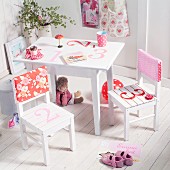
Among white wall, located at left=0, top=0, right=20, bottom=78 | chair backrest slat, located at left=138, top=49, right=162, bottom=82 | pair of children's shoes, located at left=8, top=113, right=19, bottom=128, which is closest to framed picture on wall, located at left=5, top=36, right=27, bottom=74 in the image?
white wall, located at left=0, top=0, right=20, bottom=78

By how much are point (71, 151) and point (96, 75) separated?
592 millimetres

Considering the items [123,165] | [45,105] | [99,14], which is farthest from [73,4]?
[123,165]

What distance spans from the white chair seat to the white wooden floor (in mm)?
284

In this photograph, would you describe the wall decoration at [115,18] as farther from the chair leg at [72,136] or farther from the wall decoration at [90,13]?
the chair leg at [72,136]

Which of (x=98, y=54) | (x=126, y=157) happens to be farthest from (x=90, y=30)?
(x=126, y=157)

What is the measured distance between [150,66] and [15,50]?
5.64 feet

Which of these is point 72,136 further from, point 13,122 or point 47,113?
point 13,122

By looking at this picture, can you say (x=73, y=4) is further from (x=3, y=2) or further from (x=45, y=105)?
(x=45, y=105)

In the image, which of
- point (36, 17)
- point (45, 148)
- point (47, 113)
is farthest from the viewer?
point (36, 17)

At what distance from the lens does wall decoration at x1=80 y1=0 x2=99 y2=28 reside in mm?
3823

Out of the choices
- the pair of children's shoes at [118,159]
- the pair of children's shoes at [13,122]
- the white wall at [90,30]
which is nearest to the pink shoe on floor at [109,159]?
the pair of children's shoes at [118,159]

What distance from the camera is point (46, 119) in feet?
8.94

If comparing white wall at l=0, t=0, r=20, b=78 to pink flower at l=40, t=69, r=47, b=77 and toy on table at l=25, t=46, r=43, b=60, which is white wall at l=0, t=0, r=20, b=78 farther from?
pink flower at l=40, t=69, r=47, b=77

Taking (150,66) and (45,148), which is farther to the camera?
(150,66)
